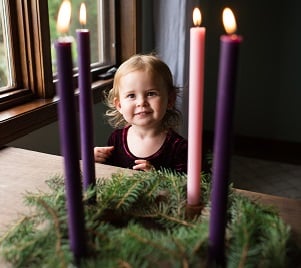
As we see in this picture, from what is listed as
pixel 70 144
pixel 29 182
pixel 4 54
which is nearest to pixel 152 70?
pixel 29 182

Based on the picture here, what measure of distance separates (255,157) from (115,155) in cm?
200

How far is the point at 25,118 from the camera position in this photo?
1294 millimetres

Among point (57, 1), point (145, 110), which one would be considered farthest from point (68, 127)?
point (57, 1)

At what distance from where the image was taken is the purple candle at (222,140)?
39cm

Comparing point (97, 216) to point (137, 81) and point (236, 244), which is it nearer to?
point (236, 244)

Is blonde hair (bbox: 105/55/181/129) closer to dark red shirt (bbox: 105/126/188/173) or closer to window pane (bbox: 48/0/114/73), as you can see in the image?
dark red shirt (bbox: 105/126/188/173)

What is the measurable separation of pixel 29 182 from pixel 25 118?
51 cm

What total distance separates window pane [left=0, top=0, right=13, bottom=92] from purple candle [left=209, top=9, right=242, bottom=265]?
1096mm

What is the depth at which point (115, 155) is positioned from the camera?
1.20m

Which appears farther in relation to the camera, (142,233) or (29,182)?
(29,182)

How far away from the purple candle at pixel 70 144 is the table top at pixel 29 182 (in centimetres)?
20

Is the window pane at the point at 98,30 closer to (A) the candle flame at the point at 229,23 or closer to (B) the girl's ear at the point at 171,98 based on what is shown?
(B) the girl's ear at the point at 171,98

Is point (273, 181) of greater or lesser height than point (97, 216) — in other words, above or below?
below

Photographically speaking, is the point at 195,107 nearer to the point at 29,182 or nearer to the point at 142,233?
the point at 142,233
